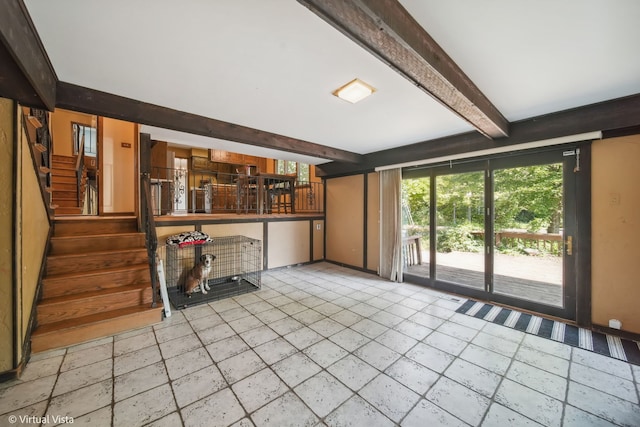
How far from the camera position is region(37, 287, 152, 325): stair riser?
7.83 feet

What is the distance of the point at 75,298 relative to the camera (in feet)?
8.36

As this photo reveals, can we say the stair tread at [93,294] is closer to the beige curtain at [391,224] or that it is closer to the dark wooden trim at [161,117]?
the dark wooden trim at [161,117]

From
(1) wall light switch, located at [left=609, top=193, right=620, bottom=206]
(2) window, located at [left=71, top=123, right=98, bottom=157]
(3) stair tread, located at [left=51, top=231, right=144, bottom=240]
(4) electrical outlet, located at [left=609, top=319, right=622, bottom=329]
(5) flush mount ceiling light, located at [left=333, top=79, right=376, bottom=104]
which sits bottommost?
(4) electrical outlet, located at [left=609, top=319, right=622, bottom=329]

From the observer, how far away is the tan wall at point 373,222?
4926mm

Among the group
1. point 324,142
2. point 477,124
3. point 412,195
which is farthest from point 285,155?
point 477,124

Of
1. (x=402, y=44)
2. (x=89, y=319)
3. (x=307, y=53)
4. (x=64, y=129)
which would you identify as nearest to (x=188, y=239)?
(x=89, y=319)

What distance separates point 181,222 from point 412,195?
4264 mm

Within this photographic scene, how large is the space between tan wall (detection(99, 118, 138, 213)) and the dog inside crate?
1.61 m

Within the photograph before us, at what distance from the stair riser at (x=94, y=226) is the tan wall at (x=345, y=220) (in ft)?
13.2

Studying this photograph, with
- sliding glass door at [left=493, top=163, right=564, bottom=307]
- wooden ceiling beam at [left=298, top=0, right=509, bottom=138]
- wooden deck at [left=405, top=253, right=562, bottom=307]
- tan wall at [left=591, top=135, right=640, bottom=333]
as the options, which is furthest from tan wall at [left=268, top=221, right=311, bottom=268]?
tan wall at [left=591, top=135, right=640, bottom=333]

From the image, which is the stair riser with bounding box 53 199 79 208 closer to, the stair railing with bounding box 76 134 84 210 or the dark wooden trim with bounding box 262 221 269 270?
the stair railing with bounding box 76 134 84 210

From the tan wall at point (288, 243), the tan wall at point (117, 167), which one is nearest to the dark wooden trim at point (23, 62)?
the tan wall at point (117, 167)

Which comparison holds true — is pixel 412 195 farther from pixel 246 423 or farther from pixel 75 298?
pixel 75 298

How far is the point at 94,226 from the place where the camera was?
3.37m
